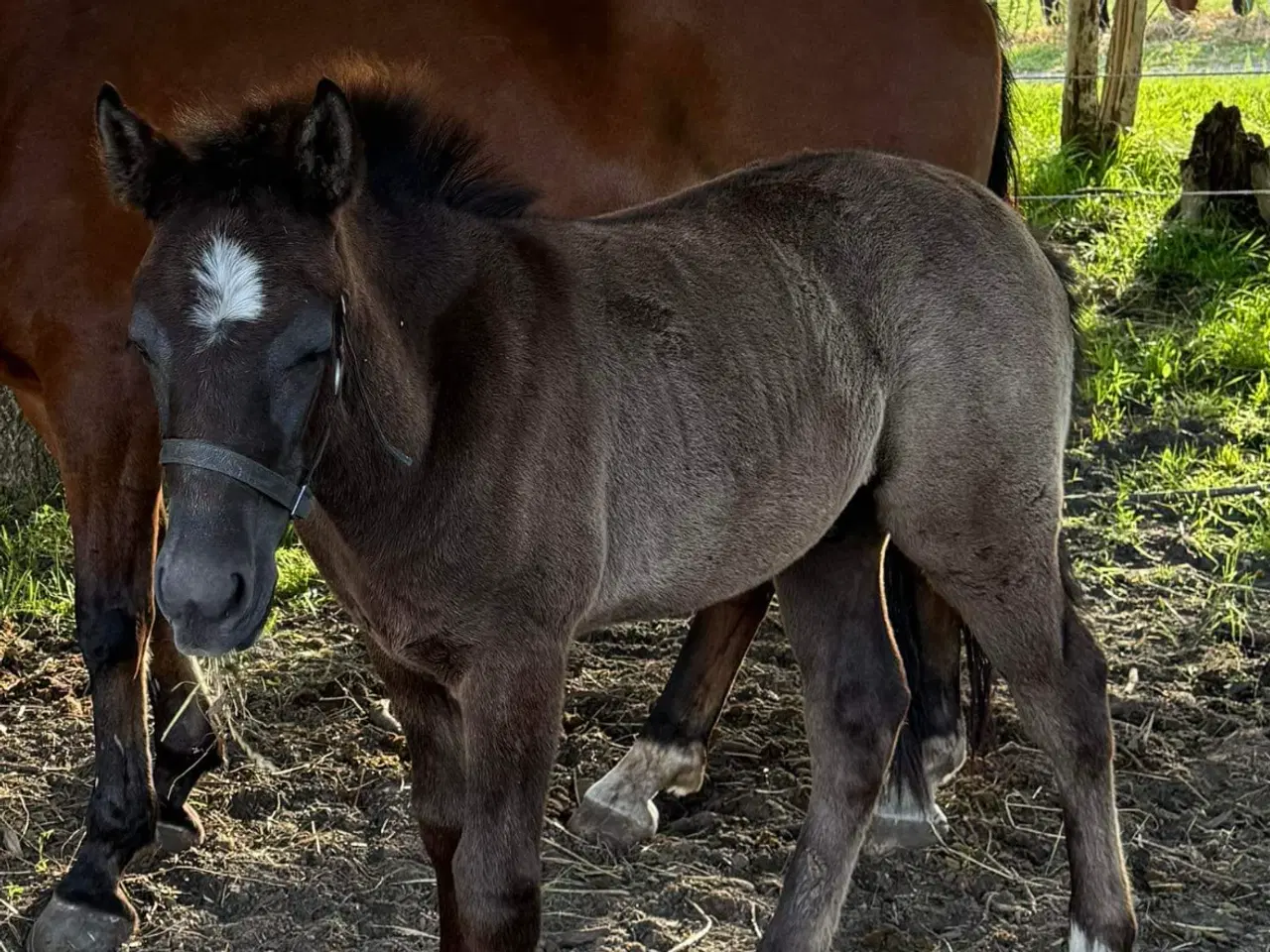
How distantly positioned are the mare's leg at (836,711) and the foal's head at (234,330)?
4.61 feet

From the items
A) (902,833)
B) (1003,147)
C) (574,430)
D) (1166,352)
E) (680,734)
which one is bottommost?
(902,833)

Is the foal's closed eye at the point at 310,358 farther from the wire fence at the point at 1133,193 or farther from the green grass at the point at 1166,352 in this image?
the wire fence at the point at 1133,193

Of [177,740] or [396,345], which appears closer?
[396,345]

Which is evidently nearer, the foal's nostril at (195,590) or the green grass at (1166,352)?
the foal's nostril at (195,590)

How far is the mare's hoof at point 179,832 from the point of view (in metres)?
3.91

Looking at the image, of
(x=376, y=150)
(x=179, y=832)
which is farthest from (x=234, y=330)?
(x=179, y=832)

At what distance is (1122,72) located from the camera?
29.8 ft

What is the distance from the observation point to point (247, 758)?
4324 millimetres

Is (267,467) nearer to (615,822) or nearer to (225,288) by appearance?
(225,288)

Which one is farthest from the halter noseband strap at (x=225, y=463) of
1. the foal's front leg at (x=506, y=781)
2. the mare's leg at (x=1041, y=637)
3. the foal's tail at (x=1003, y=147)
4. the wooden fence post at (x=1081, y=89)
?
the wooden fence post at (x=1081, y=89)

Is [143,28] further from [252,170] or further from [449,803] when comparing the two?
[449,803]

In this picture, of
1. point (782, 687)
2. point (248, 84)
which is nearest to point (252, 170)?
point (248, 84)

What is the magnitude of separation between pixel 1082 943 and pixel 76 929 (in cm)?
226

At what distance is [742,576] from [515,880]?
30.1 inches
